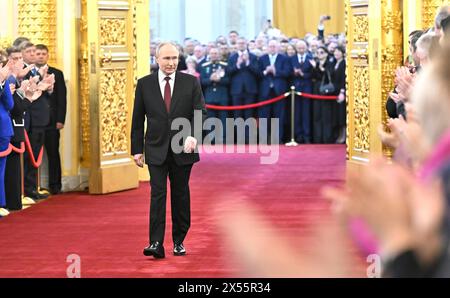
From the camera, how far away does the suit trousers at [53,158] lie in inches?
617

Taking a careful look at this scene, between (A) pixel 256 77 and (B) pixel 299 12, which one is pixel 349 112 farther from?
(B) pixel 299 12

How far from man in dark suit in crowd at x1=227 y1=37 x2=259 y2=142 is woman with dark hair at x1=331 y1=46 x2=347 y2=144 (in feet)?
5.60

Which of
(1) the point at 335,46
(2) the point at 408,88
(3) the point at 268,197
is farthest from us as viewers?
(1) the point at 335,46

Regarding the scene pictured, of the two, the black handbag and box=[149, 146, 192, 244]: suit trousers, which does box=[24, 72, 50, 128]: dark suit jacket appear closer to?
box=[149, 146, 192, 244]: suit trousers

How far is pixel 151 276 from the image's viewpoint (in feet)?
30.6

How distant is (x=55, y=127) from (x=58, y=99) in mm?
399

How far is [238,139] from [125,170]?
28.1ft

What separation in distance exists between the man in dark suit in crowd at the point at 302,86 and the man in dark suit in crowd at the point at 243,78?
2.82 ft

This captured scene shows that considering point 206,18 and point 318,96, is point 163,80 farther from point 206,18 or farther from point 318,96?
point 206,18

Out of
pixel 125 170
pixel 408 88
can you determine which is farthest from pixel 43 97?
pixel 408 88

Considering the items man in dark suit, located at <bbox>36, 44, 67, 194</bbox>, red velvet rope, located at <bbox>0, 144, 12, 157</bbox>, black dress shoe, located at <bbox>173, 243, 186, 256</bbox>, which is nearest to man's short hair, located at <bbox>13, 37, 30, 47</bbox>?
man in dark suit, located at <bbox>36, 44, 67, 194</bbox>

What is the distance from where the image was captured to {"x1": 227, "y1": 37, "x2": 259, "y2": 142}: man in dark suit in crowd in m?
23.8

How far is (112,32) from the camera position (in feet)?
51.5

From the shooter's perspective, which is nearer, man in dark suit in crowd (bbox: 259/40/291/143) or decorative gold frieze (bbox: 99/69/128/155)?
decorative gold frieze (bbox: 99/69/128/155)
